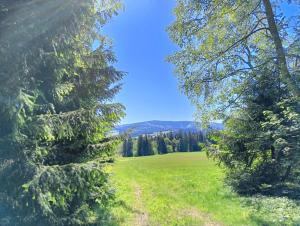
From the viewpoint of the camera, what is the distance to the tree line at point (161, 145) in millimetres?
102250

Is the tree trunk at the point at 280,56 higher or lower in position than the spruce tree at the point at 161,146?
higher

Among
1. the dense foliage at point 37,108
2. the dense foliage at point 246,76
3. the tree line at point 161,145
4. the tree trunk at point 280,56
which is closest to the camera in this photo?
the dense foliage at point 37,108

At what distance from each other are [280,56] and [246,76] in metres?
1.98

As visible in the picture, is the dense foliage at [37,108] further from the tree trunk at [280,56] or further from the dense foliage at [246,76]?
the tree trunk at [280,56]

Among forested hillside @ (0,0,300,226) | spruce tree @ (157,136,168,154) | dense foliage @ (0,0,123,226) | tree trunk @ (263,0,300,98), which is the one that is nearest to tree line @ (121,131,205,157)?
spruce tree @ (157,136,168,154)

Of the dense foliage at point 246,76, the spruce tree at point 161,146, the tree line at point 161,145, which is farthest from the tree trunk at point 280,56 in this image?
the spruce tree at point 161,146

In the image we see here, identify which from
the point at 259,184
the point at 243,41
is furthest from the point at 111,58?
the point at 259,184

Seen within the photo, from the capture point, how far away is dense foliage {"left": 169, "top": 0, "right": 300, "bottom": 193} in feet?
32.4

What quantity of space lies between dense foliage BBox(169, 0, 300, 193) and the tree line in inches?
3518

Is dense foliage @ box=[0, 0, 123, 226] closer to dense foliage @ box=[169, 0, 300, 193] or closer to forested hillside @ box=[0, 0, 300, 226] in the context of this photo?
forested hillside @ box=[0, 0, 300, 226]

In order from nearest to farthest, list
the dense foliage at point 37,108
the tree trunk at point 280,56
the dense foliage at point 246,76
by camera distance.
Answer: the dense foliage at point 37,108, the tree trunk at point 280,56, the dense foliage at point 246,76

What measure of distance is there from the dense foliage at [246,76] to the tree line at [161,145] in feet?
293

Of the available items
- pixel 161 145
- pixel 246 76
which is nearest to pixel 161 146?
pixel 161 145

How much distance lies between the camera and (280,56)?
9523 millimetres
